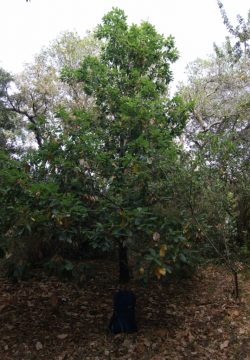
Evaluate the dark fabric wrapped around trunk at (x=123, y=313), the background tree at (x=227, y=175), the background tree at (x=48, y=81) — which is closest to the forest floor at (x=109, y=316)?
the dark fabric wrapped around trunk at (x=123, y=313)

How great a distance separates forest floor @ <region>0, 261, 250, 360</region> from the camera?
4359mm

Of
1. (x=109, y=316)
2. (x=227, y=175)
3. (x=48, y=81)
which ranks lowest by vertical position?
(x=109, y=316)

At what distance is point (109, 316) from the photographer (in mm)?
5133

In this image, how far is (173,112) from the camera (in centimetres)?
571

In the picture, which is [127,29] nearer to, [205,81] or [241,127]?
[241,127]

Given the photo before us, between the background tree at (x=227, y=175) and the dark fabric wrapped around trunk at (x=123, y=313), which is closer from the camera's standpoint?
the dark fabric wrapped around trunk at (x=123, y=313)

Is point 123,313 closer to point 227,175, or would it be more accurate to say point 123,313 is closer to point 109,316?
point 109,316

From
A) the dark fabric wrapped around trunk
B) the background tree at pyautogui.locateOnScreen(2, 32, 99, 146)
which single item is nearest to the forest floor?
the dark fabric wrapped around trunk

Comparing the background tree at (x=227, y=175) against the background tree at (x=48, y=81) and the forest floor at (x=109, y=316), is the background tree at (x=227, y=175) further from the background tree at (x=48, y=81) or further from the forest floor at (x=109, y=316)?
the background tree at (x=48, y=81)

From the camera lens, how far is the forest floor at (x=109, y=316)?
4.36m

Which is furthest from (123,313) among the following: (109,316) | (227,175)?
(227,175)

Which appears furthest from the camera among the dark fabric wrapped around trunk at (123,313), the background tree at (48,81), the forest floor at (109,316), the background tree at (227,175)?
the background tree at (48,81)

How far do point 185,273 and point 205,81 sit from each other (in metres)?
12.6

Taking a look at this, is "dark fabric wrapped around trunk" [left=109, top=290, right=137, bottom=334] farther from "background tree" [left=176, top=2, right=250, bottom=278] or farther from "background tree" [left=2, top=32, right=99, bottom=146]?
"background tree" [left=2, top=32, right=99, bottom=146]
